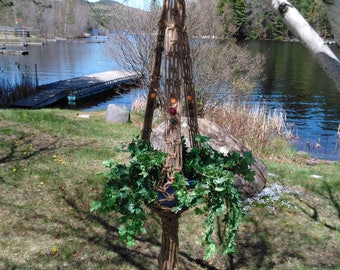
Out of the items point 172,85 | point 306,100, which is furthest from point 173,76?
point 306,100

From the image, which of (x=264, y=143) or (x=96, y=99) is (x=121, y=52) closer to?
(x=264, y=143)

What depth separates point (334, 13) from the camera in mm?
2465

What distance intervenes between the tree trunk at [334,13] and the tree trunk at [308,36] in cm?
16

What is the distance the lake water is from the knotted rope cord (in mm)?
11392

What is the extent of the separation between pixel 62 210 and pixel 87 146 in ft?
9.27

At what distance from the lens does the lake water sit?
16.2m

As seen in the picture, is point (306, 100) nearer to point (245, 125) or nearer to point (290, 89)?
point (290, 89)

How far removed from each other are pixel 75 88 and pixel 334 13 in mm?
21738

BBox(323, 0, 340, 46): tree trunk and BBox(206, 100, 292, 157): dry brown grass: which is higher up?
BBox(323, 0, 340, 46): tree trunk

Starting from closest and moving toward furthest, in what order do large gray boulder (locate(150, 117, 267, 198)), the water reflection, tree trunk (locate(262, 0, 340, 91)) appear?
1. tree trunk (locate(262, 0, 340, 91))
2. large gray boulder (locate(150, 117, 267, 198))
3. the water reflection

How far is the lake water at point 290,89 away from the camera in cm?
1619

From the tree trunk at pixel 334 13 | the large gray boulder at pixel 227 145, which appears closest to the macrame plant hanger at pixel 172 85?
the tree trunk at pixel 334 13

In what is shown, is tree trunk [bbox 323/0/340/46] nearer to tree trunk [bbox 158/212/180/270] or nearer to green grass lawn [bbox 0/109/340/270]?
tree trunk [bbox 158/212/180/270]

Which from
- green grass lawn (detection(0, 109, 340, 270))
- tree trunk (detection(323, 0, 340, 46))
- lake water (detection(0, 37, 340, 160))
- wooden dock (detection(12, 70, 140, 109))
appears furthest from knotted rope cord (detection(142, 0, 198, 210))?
wooden dock (detection(12, 70, 140, 109))
